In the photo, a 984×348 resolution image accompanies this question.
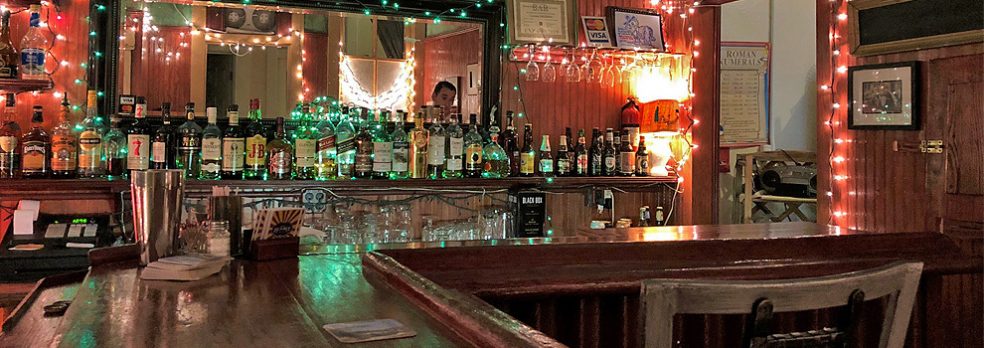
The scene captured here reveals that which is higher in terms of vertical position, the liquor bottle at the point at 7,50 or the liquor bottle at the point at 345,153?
the liquor bottle at the point at 7,50

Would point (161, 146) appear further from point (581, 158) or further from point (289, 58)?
point (581, 158)

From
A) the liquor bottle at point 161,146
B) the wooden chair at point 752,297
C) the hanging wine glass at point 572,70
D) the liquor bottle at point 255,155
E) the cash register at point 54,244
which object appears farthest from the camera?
the hanging wine glass at point 572,70

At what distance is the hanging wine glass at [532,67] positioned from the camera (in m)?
4.00

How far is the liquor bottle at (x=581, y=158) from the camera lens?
13.6 ft

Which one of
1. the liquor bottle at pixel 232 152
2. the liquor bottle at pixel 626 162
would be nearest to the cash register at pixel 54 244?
the liquor bottle at pixel 232 152

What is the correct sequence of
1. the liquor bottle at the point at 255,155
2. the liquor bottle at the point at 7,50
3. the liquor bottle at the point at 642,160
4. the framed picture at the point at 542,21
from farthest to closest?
the liquor bottle at the point at 642,160
the framed picture at the point at 542,21
the liquor bottle at the point at 255,155
the liquor bottle at the point at 7,50

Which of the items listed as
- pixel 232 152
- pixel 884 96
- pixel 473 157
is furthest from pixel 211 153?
pixel 884 96

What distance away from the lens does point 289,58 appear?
145 inches

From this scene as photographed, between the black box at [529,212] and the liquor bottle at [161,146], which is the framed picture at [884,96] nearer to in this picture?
the black box at [529,212]

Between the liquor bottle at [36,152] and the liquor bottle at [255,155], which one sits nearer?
the liquor bottle at [36,152]

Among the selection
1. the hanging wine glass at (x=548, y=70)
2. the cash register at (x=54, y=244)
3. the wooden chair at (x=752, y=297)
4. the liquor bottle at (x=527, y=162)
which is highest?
the hanging wine glass at (x=548, y=70)

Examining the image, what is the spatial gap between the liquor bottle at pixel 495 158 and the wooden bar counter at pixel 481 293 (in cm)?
152

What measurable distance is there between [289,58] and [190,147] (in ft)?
2.11

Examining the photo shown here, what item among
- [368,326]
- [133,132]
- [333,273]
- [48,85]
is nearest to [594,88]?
[133,132]
